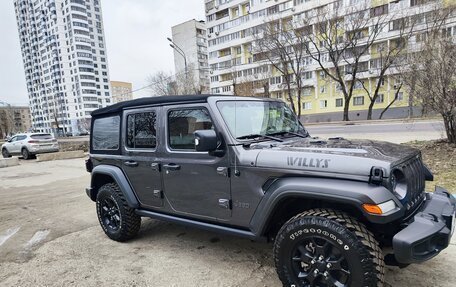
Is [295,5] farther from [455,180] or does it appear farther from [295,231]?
[295,231]

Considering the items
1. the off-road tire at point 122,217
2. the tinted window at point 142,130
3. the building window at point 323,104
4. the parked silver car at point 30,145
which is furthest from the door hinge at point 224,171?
the building window at point 323,104

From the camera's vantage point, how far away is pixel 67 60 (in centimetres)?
9550

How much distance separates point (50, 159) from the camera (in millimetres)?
15266

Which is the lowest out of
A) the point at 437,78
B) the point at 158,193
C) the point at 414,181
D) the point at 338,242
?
the point at 338,242

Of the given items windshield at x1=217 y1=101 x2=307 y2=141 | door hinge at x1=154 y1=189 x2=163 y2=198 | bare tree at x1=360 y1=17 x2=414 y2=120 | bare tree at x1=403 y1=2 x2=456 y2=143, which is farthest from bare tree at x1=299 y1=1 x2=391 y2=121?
door hinge at x1=154 y1=189 x2=163 y2=198

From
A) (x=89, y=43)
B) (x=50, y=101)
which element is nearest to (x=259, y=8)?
(x=89, y=43)

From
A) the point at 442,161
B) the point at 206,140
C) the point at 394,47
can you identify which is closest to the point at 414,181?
the point at 206,140

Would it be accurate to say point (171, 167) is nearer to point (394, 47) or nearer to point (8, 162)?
point (8, 162)

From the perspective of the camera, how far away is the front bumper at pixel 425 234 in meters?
2.00

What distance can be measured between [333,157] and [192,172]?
148 cm

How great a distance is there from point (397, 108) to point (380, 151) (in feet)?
131

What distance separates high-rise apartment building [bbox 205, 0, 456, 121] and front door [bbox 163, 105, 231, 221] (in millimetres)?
21235

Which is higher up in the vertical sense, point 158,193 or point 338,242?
point 158,193

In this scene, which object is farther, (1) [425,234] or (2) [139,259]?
(2) [139,259]
